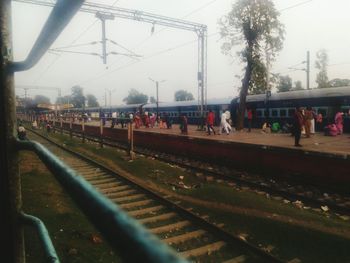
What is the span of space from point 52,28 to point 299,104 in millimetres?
23949

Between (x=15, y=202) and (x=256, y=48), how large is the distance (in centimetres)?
2592

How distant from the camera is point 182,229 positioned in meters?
6.85

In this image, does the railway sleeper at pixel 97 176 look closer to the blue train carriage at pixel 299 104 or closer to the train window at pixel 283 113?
the blue train carriage at pixel 299 104

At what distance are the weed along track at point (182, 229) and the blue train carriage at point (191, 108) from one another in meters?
19.3

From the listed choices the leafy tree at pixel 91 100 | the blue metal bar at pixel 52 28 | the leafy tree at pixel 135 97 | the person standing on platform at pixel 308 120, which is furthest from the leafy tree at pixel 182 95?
the blue metal bar at pixel 52 28

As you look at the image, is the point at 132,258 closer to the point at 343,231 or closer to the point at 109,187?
the point at 343,231

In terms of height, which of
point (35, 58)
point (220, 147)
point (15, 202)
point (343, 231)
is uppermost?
point (35, 58)

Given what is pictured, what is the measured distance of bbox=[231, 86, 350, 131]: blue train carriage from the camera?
2061 cm

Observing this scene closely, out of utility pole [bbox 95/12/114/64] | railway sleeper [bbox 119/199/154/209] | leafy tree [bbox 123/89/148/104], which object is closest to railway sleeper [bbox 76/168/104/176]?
railway sleeper [bbox 119/199/154/209]

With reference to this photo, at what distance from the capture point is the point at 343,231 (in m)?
7.01

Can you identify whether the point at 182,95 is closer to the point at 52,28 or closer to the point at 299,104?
the point at 299,104

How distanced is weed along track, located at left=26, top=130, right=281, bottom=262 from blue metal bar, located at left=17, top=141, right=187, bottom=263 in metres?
2.64

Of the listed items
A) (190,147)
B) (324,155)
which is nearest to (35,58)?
(324,155)

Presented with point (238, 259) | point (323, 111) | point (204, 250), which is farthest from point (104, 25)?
point (238, 259)
